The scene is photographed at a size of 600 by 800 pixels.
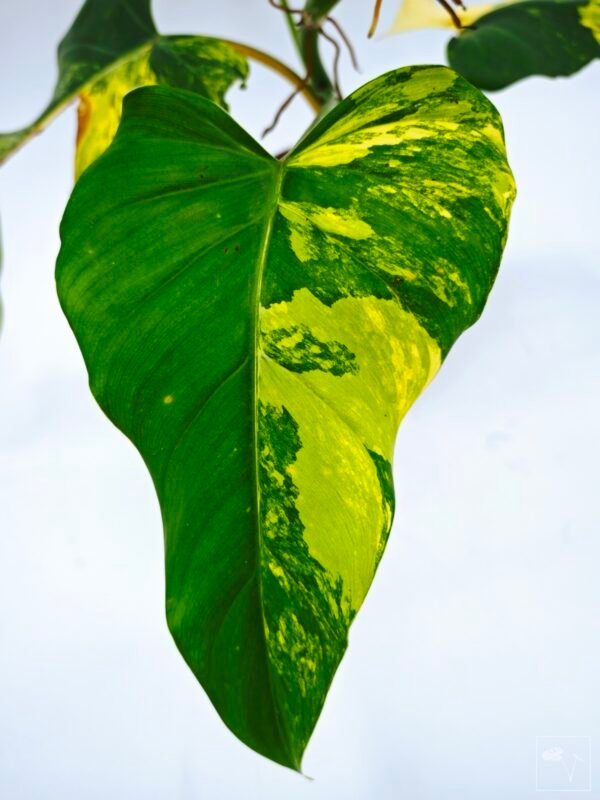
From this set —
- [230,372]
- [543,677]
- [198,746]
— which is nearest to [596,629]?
[543,677]

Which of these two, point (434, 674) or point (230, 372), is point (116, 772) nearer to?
point (434, 674)

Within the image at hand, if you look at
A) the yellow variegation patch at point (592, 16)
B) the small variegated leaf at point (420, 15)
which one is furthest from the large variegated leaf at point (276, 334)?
the small variegated leaf at point (420, 15)

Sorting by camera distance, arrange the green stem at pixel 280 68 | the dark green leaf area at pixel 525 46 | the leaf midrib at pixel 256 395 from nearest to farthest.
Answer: the leaf midrib at pixel 256 395 < the dark green leaf area at pixel 525 46 < the green stem at pixel 280 68

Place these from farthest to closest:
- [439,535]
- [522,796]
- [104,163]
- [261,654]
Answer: [439,535] → [522,796] → [104,163] → [261,654]

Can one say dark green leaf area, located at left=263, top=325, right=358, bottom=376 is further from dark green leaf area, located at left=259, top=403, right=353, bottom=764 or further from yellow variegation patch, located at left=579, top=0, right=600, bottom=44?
yellow variegation patch, located at left=579, top=0, right=600, bottom=44

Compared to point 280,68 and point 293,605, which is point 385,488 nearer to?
point 293,605

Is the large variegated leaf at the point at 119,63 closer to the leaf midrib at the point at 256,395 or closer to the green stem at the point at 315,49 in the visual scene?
the green stem at the point at 315,49

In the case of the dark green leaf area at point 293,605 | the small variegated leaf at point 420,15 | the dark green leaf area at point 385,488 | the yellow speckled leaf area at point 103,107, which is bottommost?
the dark green leaf area at point 293,605
